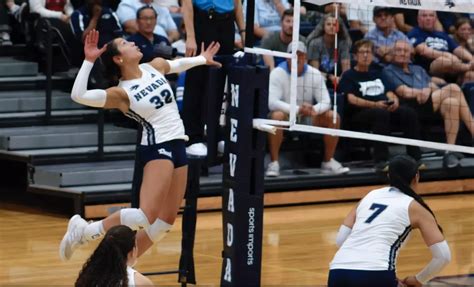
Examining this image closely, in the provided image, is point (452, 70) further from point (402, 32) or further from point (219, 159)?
point (219, 159)

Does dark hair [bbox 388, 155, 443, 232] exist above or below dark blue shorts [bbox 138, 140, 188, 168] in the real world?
above

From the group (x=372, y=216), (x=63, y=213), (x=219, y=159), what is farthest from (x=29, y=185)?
(x=372, y=216)

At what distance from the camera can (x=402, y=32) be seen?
1551 cm

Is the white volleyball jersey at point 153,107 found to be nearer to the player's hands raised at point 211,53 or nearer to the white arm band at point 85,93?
the white arm band at point 85,93

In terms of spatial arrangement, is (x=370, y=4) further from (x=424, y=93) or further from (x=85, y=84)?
(x=424, y=93)

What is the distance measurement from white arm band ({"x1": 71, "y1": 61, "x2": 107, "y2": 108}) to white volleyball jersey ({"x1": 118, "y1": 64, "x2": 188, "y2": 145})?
24 centimetres

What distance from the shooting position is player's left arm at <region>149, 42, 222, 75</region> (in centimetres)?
966

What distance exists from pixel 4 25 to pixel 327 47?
3.86 metres

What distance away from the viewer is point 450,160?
14984mm

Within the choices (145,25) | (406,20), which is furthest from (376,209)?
(406,20)

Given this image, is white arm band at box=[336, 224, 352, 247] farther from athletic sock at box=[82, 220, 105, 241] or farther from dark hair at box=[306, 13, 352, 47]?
dark hair at box=[306, 13, 352, 47]

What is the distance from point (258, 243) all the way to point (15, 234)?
353 cm

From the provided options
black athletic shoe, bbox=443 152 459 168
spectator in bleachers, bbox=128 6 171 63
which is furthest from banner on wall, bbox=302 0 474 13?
black athletic shoe, bbox=443 152 459 168

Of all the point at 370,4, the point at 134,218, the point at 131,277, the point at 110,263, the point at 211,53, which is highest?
the point at 370,4
